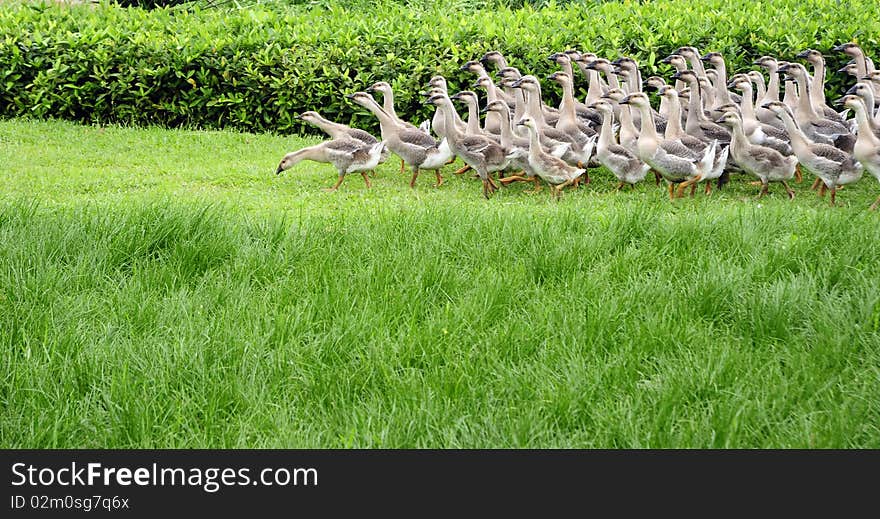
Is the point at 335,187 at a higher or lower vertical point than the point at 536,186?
lower

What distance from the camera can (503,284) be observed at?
5234mm

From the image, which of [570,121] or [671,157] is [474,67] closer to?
[570,121]

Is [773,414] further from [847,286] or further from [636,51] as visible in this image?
[636,51]

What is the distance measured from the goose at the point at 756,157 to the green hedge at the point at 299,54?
9.55ft

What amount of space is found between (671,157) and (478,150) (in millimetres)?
1591

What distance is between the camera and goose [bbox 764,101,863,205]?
7391mm

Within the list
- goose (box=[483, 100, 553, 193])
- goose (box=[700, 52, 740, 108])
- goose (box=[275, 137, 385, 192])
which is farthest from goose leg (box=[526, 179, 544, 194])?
goose (box=[700, 52, 740, 108])

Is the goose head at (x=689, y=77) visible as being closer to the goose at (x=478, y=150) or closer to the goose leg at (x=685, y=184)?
the goose leg at (x=685, y=184)

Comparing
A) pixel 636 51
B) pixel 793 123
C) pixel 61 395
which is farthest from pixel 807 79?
pixel 61 395

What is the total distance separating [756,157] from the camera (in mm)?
7637

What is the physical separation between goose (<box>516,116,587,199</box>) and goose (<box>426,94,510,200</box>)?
31 centimetres

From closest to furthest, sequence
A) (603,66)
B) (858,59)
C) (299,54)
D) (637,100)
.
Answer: (637,100), (603,66), (858,59), (299,54)

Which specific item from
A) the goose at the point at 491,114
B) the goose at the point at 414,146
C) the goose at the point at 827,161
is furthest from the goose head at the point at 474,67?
the goose at the point at 827,161

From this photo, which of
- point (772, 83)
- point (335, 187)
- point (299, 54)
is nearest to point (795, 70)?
point (772, 83)
